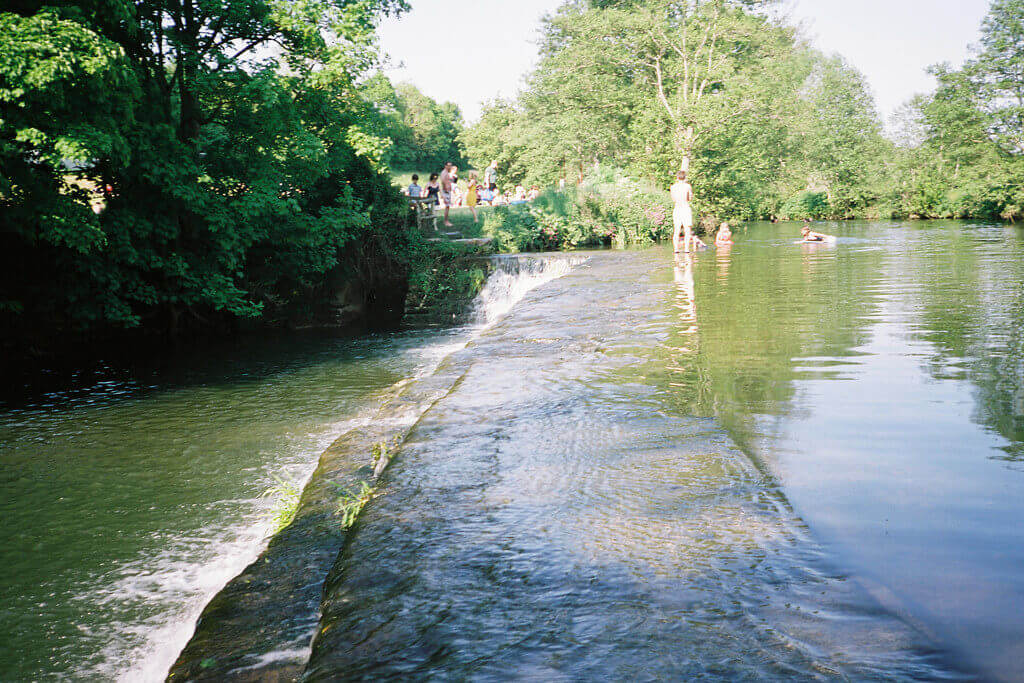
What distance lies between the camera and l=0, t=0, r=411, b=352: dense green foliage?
1172 centimetres

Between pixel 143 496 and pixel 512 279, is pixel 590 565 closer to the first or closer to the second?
pixel 143 496

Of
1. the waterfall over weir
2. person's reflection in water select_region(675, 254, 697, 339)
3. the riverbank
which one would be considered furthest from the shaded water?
person's reflection in water select_region(675, 254, 697, 339)

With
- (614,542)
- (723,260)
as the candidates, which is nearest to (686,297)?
(723,260)

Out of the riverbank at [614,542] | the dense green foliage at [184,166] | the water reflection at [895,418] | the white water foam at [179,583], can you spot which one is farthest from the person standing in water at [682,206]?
the white water foam at [179,583]

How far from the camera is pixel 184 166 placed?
47.4 ft

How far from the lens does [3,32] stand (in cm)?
977

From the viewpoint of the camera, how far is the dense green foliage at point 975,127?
44.6 m

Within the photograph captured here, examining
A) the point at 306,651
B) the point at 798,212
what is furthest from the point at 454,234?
the point at 798,212

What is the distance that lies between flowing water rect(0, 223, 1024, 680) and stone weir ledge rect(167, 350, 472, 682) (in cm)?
21

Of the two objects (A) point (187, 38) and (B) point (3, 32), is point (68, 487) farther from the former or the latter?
(A) point (187, 38)

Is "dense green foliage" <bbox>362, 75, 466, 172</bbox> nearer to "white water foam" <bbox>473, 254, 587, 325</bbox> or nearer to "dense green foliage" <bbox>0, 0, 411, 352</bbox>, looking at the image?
"white water foam" <bbox>473, 254, 587, 325</bbox>

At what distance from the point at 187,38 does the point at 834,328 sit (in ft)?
43.5

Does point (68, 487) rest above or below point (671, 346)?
below

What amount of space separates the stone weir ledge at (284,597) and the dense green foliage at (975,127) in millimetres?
45598
